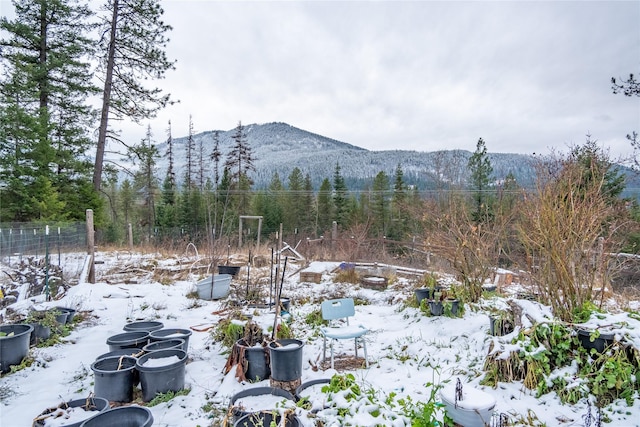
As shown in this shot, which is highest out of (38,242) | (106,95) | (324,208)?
(106,95)

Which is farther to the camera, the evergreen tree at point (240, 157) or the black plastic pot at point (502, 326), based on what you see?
the evergreen tree at point (240, 157)

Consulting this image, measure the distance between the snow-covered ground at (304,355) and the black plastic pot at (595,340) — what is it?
151 mm

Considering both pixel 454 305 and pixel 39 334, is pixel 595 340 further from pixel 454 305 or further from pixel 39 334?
pixel 39 334

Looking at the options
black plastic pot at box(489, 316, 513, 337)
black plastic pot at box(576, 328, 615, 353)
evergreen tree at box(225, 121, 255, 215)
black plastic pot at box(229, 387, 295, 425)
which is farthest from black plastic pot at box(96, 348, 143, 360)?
evergreen tree at box(225, 121, 255, 215)

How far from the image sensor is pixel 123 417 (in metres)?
2.10

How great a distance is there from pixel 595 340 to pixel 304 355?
2582 millimetres

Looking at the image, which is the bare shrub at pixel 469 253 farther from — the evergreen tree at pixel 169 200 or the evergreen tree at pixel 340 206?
the evergreen tree at pixel 169 200

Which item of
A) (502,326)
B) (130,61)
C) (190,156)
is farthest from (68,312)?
(190,156)

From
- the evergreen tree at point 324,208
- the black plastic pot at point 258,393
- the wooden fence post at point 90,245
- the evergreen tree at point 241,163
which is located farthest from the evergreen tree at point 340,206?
the black plastic pot at point 258,393

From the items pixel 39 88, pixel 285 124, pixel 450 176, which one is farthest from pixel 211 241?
pixel 285 124

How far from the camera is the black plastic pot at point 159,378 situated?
9.23 ft

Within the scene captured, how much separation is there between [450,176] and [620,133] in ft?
21.7

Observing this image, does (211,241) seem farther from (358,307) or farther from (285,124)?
(285,124)

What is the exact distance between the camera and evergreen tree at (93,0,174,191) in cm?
1036
